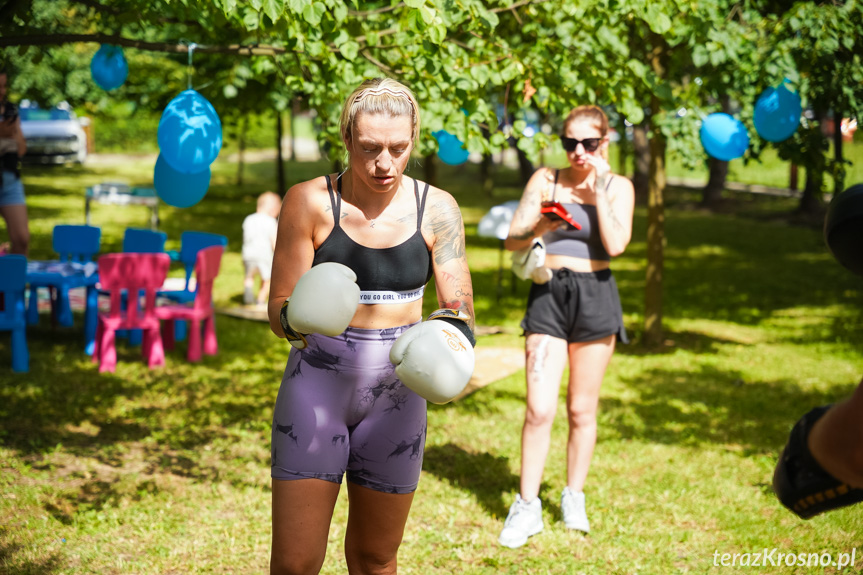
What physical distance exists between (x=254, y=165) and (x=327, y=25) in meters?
30.7

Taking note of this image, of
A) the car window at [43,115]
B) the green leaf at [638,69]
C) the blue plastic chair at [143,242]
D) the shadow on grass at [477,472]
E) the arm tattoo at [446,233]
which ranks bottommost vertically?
the shadow on grass at [477,472]

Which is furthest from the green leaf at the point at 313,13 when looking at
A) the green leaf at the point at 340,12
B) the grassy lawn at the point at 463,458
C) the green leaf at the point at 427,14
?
the grassy lawn at the point at 463,458

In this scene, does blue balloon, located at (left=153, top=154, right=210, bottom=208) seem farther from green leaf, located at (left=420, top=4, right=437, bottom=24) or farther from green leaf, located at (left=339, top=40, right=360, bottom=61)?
green leaf, located at (left=420, top=4, right=437, bottom=24)

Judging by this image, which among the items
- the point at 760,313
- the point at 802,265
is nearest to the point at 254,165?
the point at 802,265

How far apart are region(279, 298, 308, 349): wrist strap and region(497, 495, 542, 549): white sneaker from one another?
193 cm

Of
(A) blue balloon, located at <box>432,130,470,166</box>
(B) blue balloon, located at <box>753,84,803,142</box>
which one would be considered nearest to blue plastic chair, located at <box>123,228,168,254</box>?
(A) blue balloon, located at <box>432,130,470,166</box>

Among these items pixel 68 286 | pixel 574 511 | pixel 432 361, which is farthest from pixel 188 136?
pixel 68 286

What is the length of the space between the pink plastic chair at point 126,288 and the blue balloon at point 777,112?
175 inches

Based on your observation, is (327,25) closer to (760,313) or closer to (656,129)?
(656,129)

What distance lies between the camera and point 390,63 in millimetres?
4445

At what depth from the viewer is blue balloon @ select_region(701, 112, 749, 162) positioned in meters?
5.64

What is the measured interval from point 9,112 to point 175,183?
3223mm

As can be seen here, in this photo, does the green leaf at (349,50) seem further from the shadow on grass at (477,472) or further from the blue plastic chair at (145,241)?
the blue plastic chair at (145,241)

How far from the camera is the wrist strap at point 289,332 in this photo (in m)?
2.23
